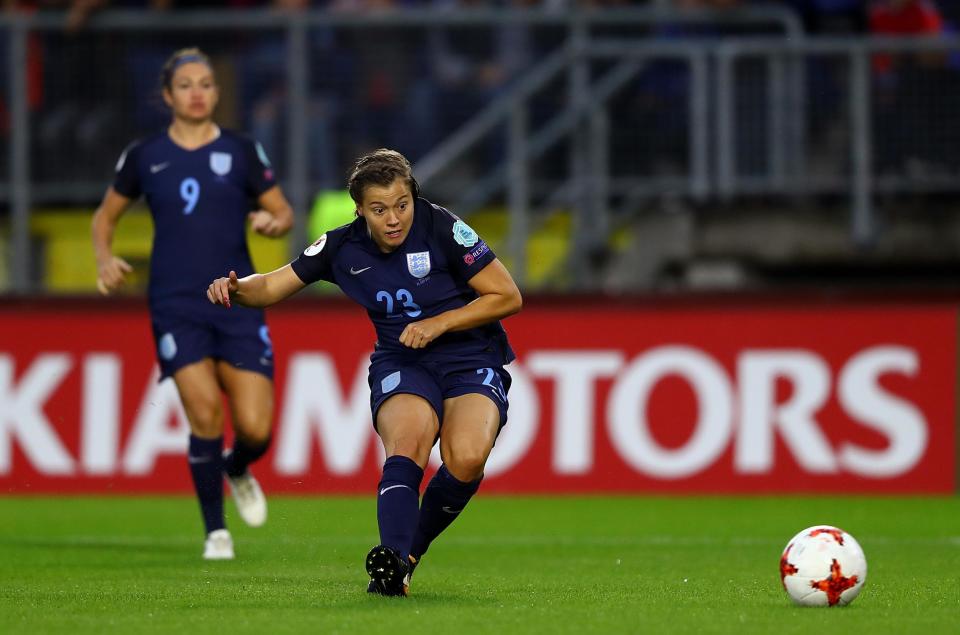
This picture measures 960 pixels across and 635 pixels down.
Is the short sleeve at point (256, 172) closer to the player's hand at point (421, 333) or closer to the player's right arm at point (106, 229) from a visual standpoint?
the player's right arm at point (106, 229)

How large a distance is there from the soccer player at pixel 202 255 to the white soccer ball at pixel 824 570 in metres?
3.49

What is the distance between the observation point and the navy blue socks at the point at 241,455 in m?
9.74

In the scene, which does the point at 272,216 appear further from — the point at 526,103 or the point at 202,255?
the point at 526,103

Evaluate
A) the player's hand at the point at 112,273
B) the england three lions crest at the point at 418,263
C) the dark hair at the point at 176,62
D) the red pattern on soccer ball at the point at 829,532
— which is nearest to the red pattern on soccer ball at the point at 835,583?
the red pattern on soccer ball at the point at 829,532

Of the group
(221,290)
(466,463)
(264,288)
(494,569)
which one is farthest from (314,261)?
(494,569)

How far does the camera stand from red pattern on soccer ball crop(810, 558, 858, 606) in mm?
6699

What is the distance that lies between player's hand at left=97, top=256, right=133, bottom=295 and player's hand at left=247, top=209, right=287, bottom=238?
2.23 ft

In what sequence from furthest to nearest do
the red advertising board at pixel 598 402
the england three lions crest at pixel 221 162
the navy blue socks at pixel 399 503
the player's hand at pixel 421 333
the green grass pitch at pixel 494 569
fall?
1. the red advertising board at pixel 598 402
2. the england three lions crest at pixel 221 162
3. the player's hand at pixel 421 333
4. the navy blue socks at pixel 399 503
5. the green grass pitch at pixel 494 569

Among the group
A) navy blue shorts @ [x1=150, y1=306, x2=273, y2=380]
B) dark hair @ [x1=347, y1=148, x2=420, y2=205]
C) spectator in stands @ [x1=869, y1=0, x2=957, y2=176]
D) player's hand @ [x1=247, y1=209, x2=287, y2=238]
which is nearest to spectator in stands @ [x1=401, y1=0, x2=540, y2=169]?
spectator in stands @ [x1=869, y1=0, x2=957, y2=176]

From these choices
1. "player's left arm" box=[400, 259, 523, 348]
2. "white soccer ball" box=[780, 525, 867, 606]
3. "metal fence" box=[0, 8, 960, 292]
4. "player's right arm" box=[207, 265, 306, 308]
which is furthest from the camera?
"metal fence" box=[0, 8, 960, 292]

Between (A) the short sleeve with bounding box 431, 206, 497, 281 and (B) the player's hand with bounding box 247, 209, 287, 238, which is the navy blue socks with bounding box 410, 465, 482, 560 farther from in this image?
(B) the player's hand with bounding box 247, 209, 287, 238

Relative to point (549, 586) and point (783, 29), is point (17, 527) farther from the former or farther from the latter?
point (783, 29)

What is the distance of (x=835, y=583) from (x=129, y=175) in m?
4.68

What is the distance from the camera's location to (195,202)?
9.62m
